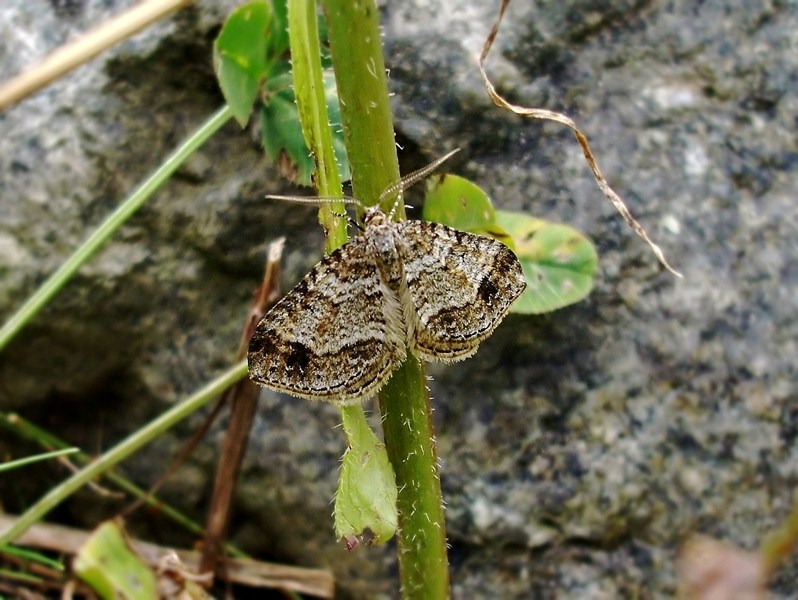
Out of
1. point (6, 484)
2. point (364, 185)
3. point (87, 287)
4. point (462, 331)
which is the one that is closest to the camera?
point (364, 185)

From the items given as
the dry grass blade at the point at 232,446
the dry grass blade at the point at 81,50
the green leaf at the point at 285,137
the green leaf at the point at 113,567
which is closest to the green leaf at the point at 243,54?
the green leaf at the point at 285,137

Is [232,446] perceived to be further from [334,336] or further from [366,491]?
[366,491]

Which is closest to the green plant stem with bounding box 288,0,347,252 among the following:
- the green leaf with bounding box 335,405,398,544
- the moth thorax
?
the moth thorax

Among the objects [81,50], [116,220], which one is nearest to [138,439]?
[116,220]

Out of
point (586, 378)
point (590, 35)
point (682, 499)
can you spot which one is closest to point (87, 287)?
point (586, 378)

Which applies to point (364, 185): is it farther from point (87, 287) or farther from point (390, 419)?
point (87, 287)

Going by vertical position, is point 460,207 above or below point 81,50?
below
